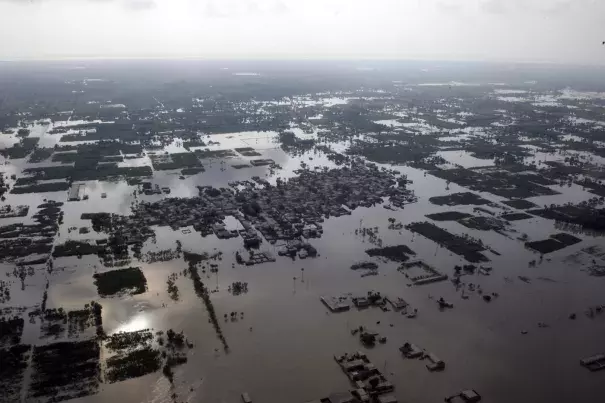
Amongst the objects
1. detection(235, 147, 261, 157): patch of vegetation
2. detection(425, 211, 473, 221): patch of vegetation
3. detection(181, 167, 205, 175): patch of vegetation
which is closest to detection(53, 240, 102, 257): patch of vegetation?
detection(181, 167, 205, 175): patch of vegetation

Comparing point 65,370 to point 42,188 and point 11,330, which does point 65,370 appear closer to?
point 11,330

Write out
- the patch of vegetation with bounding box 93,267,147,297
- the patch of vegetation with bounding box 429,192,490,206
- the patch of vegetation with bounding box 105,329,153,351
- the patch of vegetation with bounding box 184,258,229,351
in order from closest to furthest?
the patch of vegetation with bounding box 105,329,153,351 → the patch of vegetation with bounding box 184,258,229,351 → the patch of vegetation with bounding box 93,267,147,297 → the patch of vegetation with bounding box 429,192,490,206

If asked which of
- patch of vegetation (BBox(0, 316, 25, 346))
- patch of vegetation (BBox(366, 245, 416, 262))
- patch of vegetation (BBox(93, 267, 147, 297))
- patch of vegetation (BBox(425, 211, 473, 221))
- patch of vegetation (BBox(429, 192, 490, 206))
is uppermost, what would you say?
patch of vegetation (BBox(429, 192, 490, 206))

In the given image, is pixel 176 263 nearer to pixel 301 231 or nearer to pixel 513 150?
pixel 301 231

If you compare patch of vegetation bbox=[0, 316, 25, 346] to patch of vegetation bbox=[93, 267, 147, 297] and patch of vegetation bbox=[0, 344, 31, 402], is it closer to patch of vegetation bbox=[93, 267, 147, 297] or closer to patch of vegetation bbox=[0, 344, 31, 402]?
patch of vegetation bbox=[0, 344, 31, 402]

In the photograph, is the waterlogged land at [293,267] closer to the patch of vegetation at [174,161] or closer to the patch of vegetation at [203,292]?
the patch of vegetation at [203,292]

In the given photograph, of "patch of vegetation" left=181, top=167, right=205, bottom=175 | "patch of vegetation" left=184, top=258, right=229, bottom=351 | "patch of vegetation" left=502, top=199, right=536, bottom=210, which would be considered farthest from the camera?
"patch of vegetation" left=181, top=167, right=205, bottom=175

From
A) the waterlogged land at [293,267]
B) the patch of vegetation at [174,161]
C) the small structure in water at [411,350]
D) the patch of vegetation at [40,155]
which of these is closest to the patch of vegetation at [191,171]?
the waterlogged land at [293,267]
